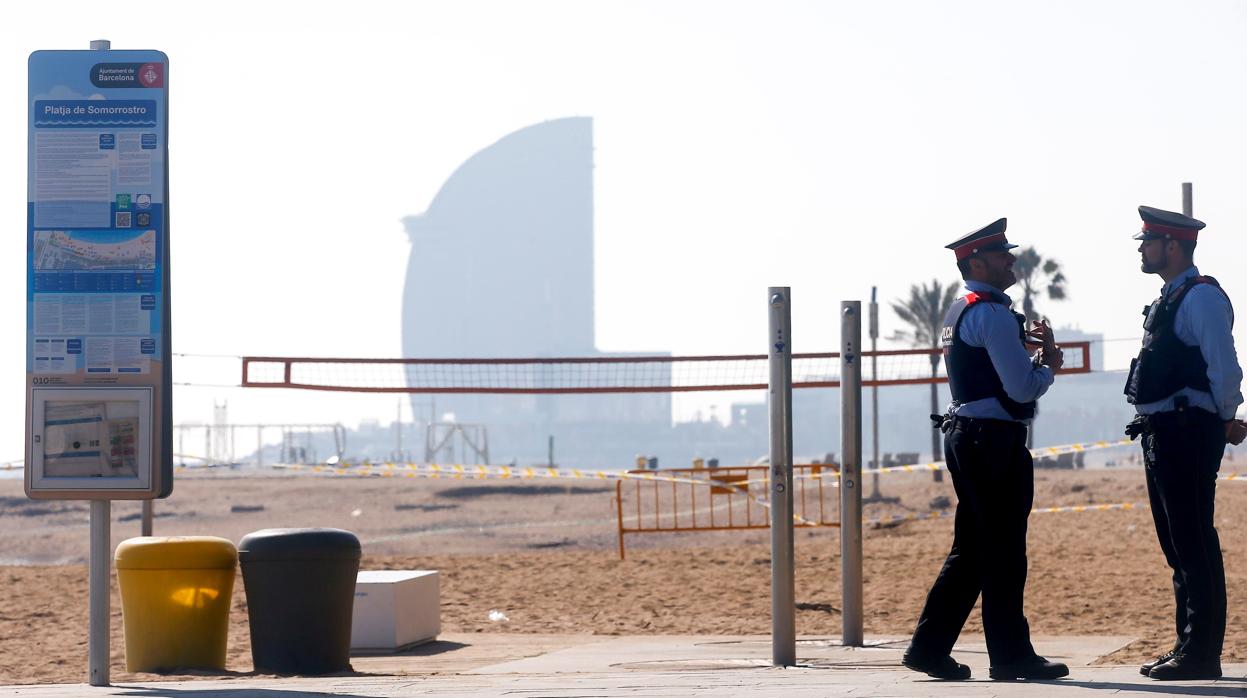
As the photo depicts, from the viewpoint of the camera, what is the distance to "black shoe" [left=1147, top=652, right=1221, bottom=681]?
21.5 ft

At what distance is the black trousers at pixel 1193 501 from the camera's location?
672 cm

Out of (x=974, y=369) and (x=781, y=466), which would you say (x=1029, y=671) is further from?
(x=781, y=466)

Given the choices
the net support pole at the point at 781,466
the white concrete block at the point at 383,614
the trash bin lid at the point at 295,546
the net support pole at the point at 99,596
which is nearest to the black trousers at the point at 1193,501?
the net support pole at the point at 781,466

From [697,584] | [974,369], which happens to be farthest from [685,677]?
[697,584]

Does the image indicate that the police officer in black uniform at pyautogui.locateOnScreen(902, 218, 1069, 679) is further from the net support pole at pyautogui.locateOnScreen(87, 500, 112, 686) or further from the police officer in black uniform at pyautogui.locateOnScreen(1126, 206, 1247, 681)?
the net support pole at pyautogui.locateOnScreen(87, 500, 112, 686)

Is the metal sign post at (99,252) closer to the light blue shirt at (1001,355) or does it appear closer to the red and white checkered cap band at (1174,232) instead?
the light blue shirt at (1001,355)

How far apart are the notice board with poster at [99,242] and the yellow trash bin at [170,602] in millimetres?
2322

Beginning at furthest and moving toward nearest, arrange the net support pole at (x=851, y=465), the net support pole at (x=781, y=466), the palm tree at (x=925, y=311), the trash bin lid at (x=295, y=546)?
Result: the palm tree at (x=925, y=311)
the trash bin lid at (x=295, y=546)
the net support pole at (x=851, y=465)
the net support pole at (x=781, y=466)

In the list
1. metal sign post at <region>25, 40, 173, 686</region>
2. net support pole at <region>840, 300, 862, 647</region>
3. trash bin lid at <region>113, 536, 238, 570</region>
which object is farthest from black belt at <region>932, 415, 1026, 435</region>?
trash bin lid at <region>113, 536, 238, 570</region>

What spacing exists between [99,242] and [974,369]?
12.5 ft

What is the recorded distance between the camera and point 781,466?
26.8 ft

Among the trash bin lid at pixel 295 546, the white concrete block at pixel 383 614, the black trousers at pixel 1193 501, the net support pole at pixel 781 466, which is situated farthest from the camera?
the white concrete block at pixel 383 614

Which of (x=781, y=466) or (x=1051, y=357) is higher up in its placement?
(x=1051, y=357)

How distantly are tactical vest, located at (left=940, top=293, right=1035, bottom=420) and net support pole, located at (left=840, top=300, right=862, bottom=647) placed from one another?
2274 millimetres
